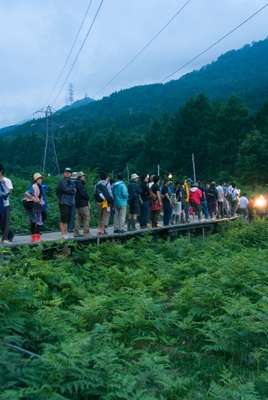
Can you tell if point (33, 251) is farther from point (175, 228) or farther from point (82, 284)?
point (175, 228)

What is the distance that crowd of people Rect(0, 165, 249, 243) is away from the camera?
43.0 feet

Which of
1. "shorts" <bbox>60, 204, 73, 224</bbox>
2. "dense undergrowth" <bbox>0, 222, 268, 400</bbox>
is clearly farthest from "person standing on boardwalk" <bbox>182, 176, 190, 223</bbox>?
"dense undergrowth" <bbox>0, 222, 268, 400</bbox>

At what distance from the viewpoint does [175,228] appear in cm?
1825

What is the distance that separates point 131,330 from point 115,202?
25.7ft

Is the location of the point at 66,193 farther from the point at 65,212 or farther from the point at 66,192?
the point at 65,212

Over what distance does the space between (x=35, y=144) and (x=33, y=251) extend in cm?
9972

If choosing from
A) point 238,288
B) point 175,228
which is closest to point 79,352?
point 238,288

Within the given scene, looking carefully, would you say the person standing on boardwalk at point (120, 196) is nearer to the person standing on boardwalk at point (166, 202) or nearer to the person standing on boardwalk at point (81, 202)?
the person standing on boardwalk at point (81, 202)

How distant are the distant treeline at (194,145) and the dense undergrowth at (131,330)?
5284cm

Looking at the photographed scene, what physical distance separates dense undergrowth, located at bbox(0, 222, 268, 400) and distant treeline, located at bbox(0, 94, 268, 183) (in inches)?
2080

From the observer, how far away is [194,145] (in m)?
80.0

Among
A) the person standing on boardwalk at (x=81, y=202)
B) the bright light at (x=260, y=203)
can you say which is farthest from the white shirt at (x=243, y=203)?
the person standing on boardwalk at (x=81, y=202)

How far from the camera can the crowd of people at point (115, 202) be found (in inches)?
517

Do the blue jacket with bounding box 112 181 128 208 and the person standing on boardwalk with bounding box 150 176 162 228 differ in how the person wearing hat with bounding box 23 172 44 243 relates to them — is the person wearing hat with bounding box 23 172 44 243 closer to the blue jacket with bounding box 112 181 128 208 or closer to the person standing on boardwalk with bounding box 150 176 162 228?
the blue jacket with bounding box 112 181 128 208
